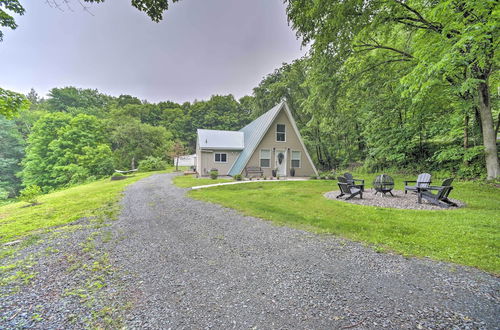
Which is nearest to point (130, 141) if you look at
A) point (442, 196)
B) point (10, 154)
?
point (10, 154)

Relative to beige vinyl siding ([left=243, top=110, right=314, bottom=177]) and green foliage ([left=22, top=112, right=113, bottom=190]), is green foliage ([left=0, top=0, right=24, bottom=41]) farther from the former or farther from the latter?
green foliage ([left=22, top=112, right=113, bottom=190])

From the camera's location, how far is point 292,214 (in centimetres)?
556

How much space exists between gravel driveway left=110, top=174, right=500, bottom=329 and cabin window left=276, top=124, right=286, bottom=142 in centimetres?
1244

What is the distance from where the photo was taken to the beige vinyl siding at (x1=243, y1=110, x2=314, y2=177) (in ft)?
50.0

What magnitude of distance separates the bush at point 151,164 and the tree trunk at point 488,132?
30.0 meters

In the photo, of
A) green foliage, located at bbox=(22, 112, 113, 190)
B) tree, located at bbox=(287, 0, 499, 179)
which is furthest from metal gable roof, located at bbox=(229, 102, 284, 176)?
green foliage, located at bbox=(22, 112, 113, 190)

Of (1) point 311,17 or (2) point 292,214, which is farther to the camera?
(2) point 292,214

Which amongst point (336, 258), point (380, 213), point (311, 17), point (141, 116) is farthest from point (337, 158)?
point (141, 116)

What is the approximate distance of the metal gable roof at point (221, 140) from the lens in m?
16.2

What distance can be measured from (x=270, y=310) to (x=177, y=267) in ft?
5.32

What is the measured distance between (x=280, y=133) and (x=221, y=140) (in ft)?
17.8

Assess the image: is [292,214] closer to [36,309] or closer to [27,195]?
[36,309]

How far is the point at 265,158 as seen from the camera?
15.5m

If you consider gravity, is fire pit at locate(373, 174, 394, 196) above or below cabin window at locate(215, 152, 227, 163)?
below
